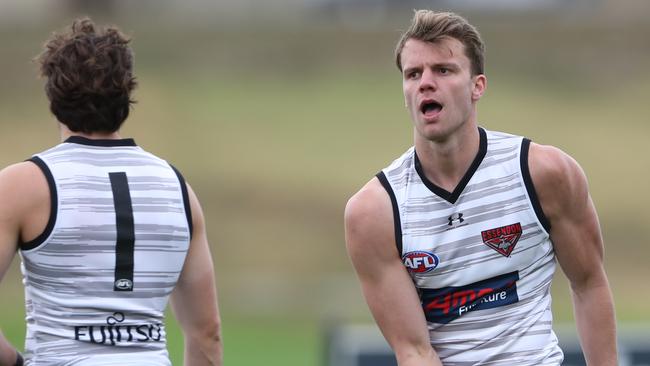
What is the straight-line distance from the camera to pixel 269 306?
810 inches

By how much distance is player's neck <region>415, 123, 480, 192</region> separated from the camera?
19.1 feet

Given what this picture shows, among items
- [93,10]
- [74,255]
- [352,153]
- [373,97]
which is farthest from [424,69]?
[93,10]

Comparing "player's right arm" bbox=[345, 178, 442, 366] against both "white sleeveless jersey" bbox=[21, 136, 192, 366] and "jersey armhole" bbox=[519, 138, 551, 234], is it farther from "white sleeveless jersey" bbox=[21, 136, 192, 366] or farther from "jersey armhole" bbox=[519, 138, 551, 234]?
"white sleeveless jersey" bbox=[21, 136, 192, 366]

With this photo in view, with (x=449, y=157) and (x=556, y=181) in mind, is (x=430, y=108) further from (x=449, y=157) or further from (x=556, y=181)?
(x=556, y=181)

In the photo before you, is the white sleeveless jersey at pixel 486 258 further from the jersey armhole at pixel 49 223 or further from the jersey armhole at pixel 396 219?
the jersey armhole at pixel 49 223

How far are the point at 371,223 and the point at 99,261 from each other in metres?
1.20

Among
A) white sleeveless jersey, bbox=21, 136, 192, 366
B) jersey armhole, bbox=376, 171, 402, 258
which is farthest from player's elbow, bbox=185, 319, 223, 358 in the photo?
jersey armhole, bbox=376, 171, 402, 258

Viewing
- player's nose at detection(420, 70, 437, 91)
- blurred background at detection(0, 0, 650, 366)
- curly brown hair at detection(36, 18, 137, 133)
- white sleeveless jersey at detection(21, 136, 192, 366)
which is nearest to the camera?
white sleeveless jersey at detection(21, 136, 192, 366)

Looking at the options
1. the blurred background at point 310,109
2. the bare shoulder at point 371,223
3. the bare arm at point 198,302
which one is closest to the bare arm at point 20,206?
the bare arm at point 198,302

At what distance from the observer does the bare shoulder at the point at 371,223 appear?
5766 mm

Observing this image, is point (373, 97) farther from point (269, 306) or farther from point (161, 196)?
point (161, 196)

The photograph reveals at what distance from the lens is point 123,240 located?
5.20 meters

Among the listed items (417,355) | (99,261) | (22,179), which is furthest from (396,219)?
(22,179)

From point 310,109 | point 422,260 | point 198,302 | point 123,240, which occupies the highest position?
point 310,109
